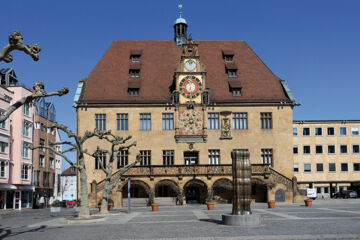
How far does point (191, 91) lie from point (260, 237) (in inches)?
1361

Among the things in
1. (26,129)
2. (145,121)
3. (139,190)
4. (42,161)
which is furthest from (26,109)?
(139,190)

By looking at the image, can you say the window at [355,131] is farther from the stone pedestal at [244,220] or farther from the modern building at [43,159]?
the stone pedestal at [244,220]

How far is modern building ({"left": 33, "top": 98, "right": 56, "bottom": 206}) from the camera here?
69.4 metres

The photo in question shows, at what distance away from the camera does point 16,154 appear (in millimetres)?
57812

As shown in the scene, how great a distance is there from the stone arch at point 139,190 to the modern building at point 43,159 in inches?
839

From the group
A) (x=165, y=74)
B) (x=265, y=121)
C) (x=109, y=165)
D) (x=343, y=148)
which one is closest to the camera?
(x=109, y=165)

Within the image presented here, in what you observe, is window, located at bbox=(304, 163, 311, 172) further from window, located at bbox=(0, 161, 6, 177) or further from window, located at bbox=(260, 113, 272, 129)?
window, located at bbox=(0, 161, 6, 177)

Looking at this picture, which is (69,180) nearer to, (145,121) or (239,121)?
(145,121)

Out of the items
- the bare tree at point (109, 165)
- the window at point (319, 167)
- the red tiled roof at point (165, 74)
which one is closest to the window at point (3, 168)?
the red tiled roof at point (165, 74)

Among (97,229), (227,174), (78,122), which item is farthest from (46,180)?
(97,229)

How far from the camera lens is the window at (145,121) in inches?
1996

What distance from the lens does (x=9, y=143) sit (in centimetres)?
5516

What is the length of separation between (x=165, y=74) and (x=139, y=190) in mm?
14831

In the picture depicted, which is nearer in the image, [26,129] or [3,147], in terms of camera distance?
[3,147]
